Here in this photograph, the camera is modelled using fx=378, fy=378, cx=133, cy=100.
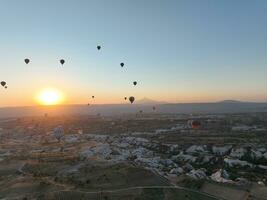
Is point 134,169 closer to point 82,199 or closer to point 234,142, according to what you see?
point 82,199

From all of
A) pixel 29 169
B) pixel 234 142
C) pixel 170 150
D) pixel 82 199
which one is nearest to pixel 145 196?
pixel 82 199

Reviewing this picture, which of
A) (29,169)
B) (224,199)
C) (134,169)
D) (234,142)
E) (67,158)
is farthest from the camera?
(234,142)

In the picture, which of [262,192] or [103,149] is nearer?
[262,192]

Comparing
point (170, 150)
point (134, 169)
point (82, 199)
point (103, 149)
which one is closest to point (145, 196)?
point (82, 199)

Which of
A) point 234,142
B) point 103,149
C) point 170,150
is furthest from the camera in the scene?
point 234,142

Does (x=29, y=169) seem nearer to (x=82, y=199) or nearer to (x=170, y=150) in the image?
(x=82, y=199)

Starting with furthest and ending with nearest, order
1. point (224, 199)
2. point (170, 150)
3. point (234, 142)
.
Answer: point (234, 142)
point (170, 150)
point (224, 199)

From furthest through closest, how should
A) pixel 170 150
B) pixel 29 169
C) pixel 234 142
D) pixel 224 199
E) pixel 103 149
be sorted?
pixel 234 142
pixel 170 150
pixel 103 149
pixel 29 169
pixel 224 199

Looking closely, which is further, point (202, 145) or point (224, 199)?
point (202, 145)

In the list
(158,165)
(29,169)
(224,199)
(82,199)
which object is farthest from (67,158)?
(224,199)
